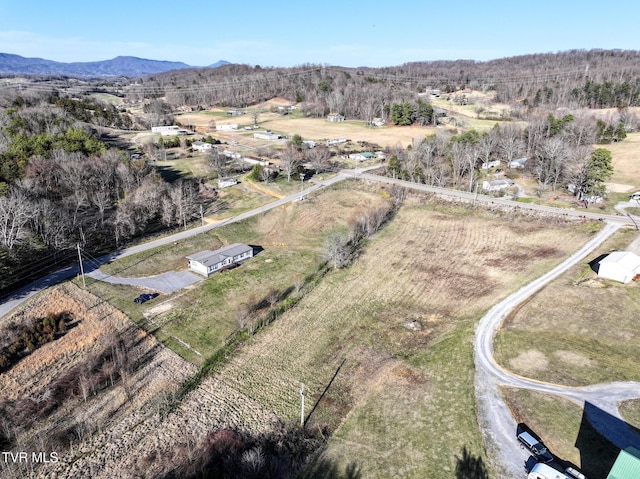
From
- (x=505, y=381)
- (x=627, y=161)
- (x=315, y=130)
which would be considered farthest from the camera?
(x=315, y=130)

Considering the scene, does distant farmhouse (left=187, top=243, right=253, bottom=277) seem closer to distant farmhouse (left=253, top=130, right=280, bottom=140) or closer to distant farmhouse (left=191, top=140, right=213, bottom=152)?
distant farmhouse (left=191, top=140, right=213, bottom=152)

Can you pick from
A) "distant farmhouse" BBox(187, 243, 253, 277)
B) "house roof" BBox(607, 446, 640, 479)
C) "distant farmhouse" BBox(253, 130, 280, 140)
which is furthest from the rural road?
"distant farmhouse" BBox(253, 130, 280, 140)

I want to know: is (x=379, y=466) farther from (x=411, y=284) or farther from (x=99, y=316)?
(x=99, y=316)

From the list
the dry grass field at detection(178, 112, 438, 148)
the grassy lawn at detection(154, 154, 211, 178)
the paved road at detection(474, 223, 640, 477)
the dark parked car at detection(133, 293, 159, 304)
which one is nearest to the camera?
the paved road at detection(474, 223, 640, 477)

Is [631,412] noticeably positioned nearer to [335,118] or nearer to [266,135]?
[266,135]

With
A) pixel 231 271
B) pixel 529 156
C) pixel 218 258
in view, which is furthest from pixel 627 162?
pixel 218 258

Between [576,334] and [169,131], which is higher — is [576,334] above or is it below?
below

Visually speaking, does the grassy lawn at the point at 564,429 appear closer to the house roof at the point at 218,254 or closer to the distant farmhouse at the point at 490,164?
the house roof at the point at 218,254
